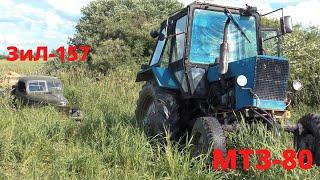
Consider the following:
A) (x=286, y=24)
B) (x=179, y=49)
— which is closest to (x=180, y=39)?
(x=179, y=49)

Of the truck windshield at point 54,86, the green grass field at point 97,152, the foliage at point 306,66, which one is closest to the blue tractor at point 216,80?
the green grass field at point 97,152

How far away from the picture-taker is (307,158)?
17.3 feet

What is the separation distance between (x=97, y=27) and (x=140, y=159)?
1681 centimetres

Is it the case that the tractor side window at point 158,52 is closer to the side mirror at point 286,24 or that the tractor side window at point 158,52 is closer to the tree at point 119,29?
the side mirror at point 286,24

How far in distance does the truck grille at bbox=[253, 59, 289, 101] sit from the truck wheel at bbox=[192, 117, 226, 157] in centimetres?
75

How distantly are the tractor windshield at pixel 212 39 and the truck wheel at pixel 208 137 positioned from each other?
1421mm

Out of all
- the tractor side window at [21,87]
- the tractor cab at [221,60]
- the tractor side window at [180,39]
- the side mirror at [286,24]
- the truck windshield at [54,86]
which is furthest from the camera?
the truck windshield at [54,86]

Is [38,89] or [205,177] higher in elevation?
[38,89]

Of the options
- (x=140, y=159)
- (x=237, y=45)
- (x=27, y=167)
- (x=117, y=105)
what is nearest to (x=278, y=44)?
(x=237, y=45)

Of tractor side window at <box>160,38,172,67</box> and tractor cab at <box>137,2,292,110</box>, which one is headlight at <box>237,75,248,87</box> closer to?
tractor cab at <box>137,2,292,110</box>

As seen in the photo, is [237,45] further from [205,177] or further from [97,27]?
[97,27]

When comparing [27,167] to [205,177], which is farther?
[27,167]

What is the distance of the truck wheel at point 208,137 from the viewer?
5.29 m

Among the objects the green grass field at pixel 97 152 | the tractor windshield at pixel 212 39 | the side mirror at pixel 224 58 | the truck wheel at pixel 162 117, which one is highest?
the tractor windshield at pixel 212 39
